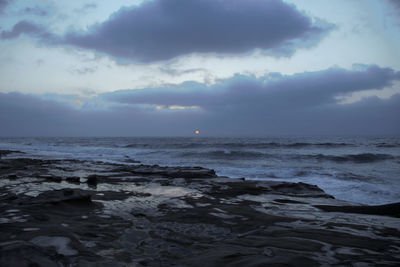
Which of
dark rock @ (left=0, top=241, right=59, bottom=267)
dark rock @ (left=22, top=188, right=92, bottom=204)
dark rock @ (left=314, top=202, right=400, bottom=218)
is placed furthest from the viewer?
dark rock @ (left=314, top=202, right=400, bottom=218)

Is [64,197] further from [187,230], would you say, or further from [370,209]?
[370,209]

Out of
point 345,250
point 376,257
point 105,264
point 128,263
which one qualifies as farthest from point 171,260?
point 376,257

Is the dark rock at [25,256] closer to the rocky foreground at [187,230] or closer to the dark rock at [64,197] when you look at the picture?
the rocky foreground at [187,230]

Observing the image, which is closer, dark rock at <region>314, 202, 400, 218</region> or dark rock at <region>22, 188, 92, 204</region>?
dark rock at <region>22, 188, 92, 204</region>

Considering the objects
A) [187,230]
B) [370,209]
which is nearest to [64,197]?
[187,230]

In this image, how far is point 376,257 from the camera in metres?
2.68

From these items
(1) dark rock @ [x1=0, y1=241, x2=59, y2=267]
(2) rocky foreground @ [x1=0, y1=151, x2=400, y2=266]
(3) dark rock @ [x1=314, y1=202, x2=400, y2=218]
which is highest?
(1) dark rock @ [x1=0, y1=241, x2=59, y2=267]

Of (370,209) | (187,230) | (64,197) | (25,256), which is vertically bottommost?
(370,209)

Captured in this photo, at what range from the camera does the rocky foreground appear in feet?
8.31

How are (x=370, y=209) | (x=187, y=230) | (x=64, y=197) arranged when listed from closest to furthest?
1. (x=187, y=230)
2. (x=64, y=197)
3. (x=370, y=209)

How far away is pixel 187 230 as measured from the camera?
3.68 meters

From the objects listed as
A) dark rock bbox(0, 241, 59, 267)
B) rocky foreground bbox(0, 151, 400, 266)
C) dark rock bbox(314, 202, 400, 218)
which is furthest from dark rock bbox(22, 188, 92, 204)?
dark rock bbox(314, 202, 400, 218)

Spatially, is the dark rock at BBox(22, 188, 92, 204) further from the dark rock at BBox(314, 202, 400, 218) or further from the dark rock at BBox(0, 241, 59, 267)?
the dark rock at BBox(314, 202, 400, 218)

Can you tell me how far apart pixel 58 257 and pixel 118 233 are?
103 centimetres
